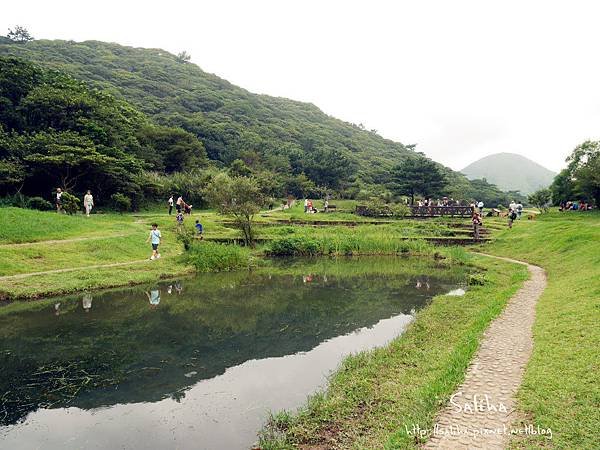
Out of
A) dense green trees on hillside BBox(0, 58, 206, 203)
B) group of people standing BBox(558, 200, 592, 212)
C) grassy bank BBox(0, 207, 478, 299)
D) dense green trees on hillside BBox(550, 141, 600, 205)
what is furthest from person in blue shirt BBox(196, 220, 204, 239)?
group of people standing BBox(558, 200, 592, 212)

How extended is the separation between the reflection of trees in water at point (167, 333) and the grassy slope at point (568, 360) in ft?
16.4

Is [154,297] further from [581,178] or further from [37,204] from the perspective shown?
[581,178]

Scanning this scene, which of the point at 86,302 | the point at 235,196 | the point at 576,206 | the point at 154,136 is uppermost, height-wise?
the point at 154,136

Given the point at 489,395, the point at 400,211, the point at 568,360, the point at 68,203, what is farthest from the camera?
the point at 400,211

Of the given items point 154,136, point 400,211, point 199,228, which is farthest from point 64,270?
point 154,136

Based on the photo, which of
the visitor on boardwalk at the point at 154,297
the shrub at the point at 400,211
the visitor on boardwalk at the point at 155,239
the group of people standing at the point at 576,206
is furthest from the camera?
the shrub at the point at 400,211

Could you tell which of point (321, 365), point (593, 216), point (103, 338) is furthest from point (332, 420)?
point (593, 216)

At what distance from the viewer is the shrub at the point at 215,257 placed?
22.3 metres

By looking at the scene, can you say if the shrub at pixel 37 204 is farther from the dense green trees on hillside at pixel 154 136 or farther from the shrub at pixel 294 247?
the shrub at pixel 294 247

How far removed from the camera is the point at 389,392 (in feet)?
25.6

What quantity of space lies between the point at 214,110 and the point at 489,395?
123m

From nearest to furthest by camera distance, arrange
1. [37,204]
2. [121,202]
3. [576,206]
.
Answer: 1. [37,204]
2. [121,202]
3. [576,206]

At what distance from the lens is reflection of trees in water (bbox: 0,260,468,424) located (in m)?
8.84

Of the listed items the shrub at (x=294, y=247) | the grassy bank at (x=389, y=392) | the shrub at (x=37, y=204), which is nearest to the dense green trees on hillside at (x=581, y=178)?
the shrub at (x=294, y=247)
